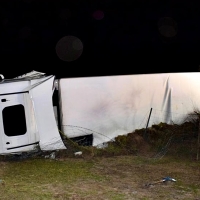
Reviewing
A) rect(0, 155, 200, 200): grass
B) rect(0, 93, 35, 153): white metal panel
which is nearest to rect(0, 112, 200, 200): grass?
rect(0, 155, 200, 200): grass

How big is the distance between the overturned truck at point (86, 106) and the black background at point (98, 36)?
76 cm

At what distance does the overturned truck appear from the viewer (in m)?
8.14

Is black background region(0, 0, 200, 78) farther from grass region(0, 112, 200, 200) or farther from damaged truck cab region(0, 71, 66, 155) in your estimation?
grass region(0, 112, 200, 200)

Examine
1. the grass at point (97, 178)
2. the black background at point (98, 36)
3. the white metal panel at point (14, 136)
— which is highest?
the black background at point (98, 36)

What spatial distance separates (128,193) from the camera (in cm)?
568

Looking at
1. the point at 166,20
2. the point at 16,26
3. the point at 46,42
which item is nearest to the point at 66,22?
the point at 46,42

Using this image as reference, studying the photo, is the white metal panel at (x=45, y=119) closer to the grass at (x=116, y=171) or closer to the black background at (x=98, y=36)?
the grass at (x=116, y=171)

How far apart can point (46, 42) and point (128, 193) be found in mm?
5844

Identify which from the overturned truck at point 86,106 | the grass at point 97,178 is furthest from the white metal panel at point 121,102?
the grass at point 97,178

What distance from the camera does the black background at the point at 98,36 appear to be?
991cm

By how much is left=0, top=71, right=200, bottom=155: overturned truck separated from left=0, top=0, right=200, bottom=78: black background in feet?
2.51

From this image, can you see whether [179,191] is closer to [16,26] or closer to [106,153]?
[106,153]

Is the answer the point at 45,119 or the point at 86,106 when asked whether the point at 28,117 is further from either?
the point at 86,106

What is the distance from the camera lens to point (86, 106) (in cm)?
941
